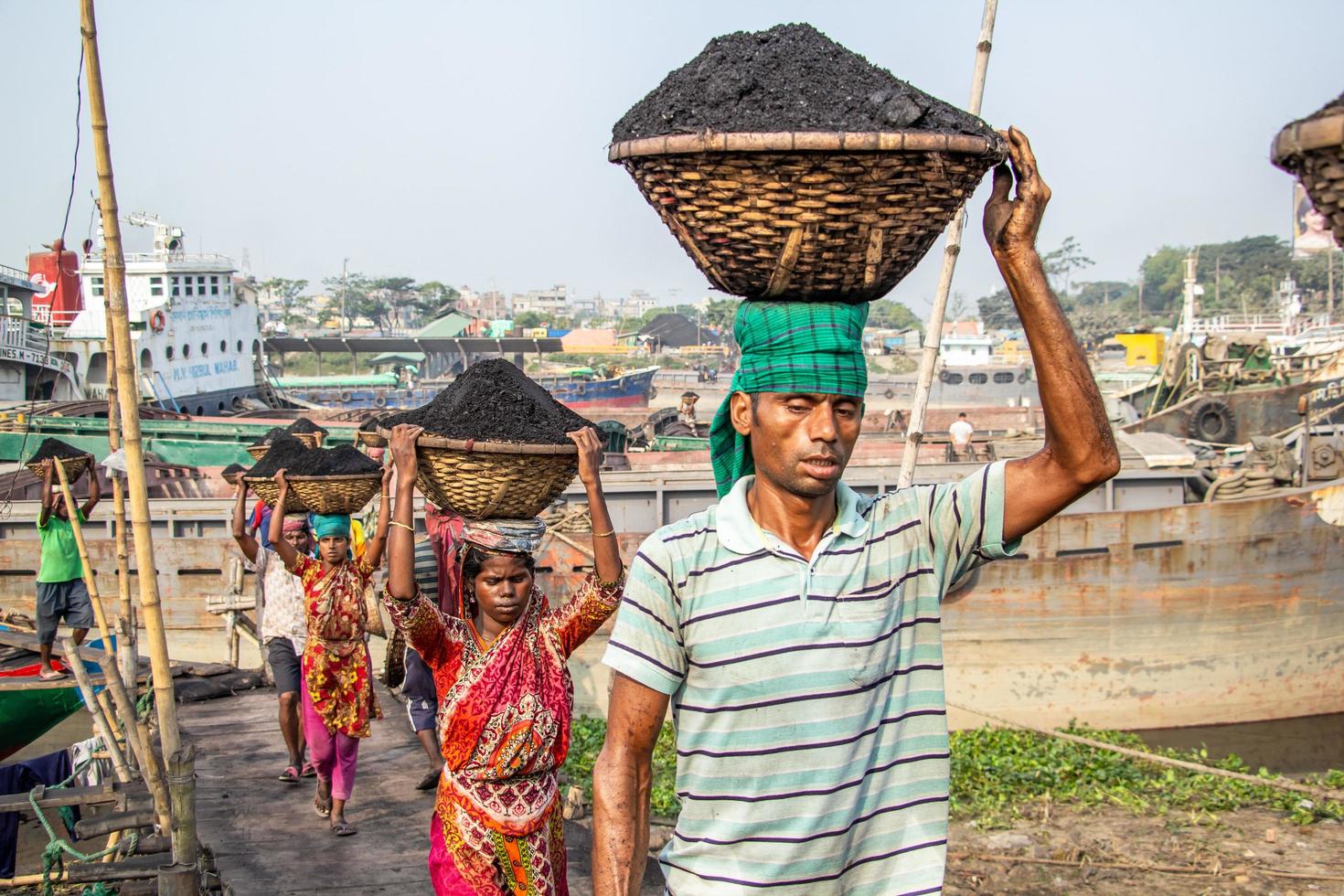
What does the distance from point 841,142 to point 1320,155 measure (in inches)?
27.8

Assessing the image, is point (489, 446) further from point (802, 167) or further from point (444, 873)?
point (802, 167)

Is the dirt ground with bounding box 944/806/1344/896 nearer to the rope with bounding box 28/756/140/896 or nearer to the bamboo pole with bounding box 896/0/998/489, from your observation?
the bamboo pole with bounding box 896/0/998/489

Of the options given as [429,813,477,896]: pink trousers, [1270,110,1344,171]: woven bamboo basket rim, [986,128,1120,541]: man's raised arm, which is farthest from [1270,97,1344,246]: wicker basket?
[429,813,477,896]: pink trousers

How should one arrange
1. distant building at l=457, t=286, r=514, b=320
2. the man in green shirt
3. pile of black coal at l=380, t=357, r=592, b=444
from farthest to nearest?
distant building at l=457, t=286, r=514, b=320 → the man in green shirt → pile of black coal at l=380, t=357, r=592, b=444

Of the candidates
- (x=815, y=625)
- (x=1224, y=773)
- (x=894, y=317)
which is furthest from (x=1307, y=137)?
(x=894, y=317)

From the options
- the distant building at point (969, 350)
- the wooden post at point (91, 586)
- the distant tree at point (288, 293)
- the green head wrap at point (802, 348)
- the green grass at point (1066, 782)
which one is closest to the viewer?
the green head wrap at point (802, 348)

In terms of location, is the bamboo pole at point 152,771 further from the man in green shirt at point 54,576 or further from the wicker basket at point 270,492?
the man in green shirt at point 54,576

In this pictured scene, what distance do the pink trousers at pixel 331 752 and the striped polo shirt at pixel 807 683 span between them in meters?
4.36

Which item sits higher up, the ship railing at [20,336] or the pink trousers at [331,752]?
the ship railing at [20,336]

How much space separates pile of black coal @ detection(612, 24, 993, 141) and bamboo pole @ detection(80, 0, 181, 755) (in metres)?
2.66

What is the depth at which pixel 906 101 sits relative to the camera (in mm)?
2035

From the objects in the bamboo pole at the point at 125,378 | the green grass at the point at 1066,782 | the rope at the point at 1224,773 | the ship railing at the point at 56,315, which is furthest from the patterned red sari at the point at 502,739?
the ship railing at the point at 56,315

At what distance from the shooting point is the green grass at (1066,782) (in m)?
8.85

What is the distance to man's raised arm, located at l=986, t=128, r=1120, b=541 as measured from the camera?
203cm
